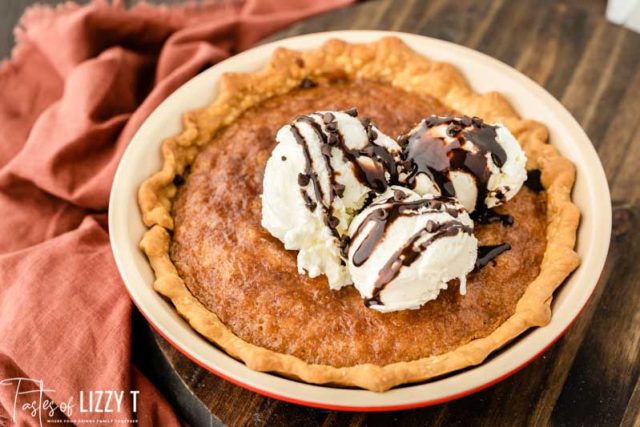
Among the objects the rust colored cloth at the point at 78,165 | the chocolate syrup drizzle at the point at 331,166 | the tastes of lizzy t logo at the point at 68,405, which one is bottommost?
the tastes of lizzy t logo at the point at 68,405

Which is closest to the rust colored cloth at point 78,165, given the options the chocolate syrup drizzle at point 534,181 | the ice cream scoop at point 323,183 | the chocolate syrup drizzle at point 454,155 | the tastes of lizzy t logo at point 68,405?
the tastes of lizzy t logo at point 68,405

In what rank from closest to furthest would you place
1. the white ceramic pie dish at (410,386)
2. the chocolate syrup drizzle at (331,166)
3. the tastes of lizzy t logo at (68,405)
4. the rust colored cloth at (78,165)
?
1. the white ceramic pie dish at (410,386)
2. the chocolate syrup drizzle at (331,166)
3. the tastes of lizzy t logo at (68,405)
4. the rust colored cloth at (78,165)

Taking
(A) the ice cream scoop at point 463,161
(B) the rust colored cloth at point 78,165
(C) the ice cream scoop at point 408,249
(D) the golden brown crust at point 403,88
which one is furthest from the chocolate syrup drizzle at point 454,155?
(B) the rust colored cloth at point 78,165

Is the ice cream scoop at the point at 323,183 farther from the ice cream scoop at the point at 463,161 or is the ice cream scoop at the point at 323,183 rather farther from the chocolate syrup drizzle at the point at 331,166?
the ice cream scoop at the point at 463,161

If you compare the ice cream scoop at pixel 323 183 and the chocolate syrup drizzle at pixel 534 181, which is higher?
the ice cream scoop at pixel 323 183

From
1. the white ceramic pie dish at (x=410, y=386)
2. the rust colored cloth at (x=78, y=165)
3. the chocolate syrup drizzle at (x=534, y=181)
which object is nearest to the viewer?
the white ceramic pie dish at (x=410, y=386)

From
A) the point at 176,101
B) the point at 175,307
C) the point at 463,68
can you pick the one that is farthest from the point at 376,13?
the point at 175,307

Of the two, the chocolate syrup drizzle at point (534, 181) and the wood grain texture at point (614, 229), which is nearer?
the wood grain texture at point (614, 229)

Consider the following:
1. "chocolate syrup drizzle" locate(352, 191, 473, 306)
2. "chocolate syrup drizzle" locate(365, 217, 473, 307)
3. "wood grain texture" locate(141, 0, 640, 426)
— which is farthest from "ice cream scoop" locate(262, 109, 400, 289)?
"wood grain texture" locate(141, 0, 640, 426)

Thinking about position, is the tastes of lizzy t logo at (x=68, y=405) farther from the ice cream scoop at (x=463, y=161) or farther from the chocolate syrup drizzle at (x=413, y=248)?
the ice cream scoop at (x=463, y=161)

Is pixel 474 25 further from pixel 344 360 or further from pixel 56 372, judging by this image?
pixel 56 372
